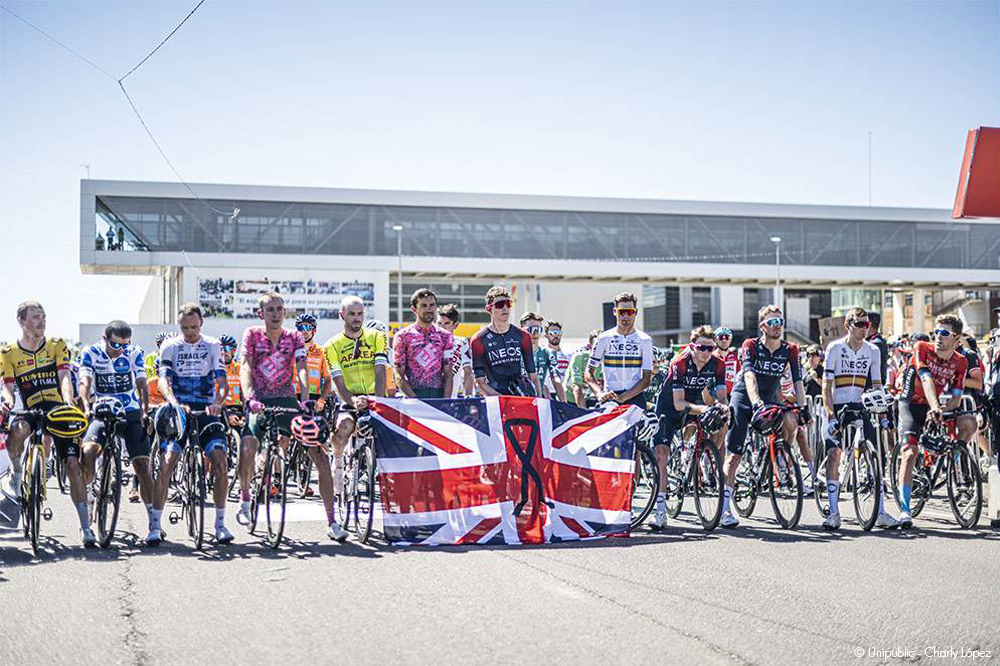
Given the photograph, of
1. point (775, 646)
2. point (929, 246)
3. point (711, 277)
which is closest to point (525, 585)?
point (775, 646)

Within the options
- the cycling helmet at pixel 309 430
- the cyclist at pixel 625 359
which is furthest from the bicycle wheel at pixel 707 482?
the cycling helmet at pixel 309 430

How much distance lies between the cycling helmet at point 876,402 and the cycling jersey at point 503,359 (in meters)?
3.14

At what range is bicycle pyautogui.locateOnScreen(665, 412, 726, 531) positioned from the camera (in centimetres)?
995

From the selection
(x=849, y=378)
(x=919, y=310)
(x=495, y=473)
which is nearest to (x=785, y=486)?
(x=849, y=378)

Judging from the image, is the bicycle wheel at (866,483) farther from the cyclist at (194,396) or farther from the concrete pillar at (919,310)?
the concrete pillar at (919,310)

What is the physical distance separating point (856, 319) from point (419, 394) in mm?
4257

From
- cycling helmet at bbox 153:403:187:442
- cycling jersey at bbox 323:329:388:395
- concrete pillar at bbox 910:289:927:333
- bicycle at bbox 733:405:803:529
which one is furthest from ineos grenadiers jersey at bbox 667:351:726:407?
concrete pillar at bbox 910:289:927:333

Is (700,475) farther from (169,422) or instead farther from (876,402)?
(169,422)

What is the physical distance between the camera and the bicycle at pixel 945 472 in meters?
9.83

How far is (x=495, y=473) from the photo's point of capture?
9.34 m

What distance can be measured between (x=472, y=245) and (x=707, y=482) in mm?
51898

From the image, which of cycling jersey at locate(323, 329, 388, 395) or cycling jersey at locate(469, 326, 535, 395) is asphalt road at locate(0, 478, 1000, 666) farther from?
cycling jersey at locate(469, 326, 535, 395)

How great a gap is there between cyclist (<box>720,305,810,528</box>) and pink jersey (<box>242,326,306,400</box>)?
4263mm

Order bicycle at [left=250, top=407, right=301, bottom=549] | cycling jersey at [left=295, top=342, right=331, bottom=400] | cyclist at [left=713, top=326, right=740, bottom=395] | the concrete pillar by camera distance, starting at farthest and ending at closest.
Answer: the concrete pillar
cyclist at [left=713, top=326, right=740, bottom=395]
cycling jersey at [left=295, top=342, right=331, bottom=400]
bicycle at [left=250, top=407, right=301, bottom=549]
